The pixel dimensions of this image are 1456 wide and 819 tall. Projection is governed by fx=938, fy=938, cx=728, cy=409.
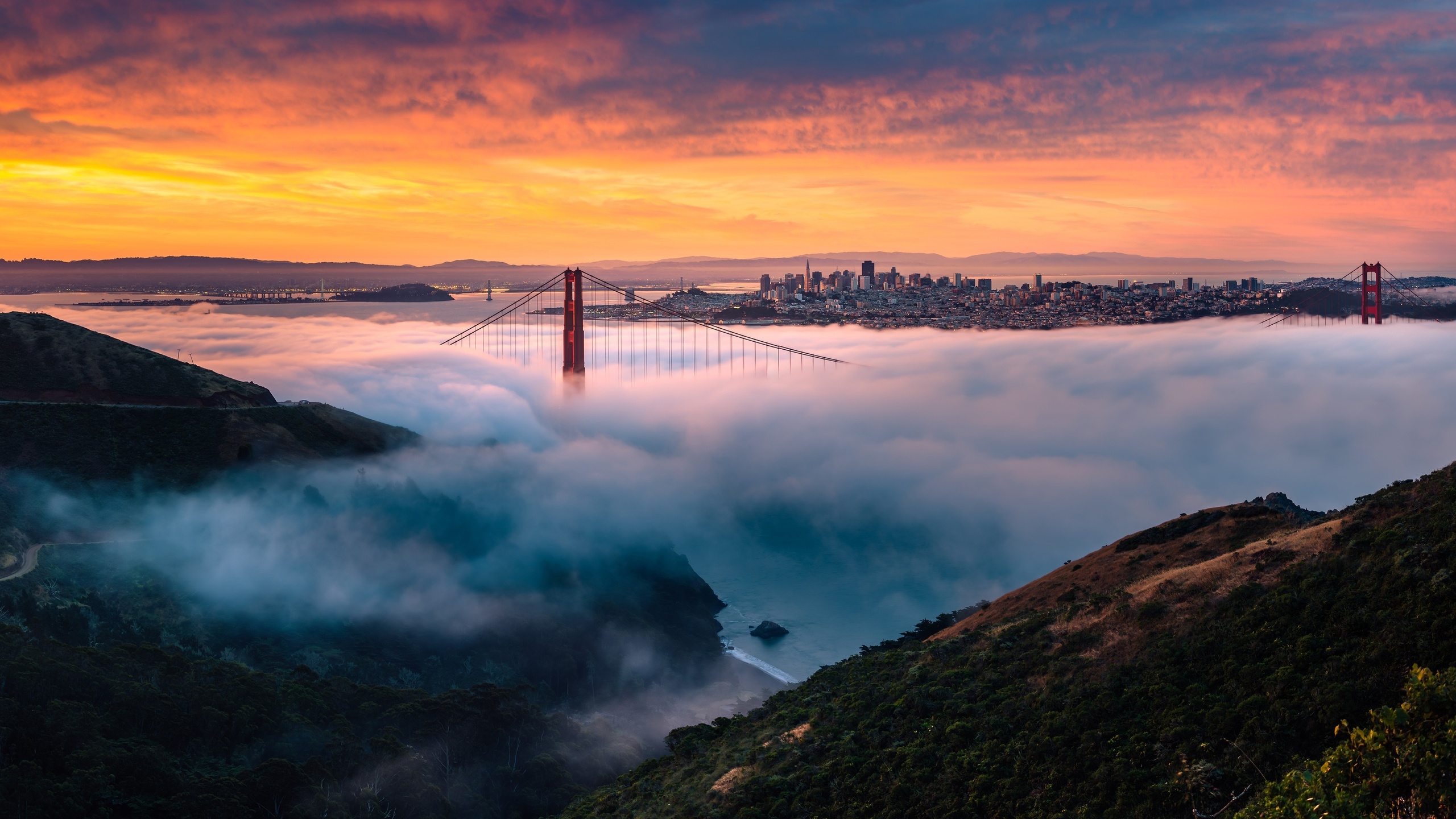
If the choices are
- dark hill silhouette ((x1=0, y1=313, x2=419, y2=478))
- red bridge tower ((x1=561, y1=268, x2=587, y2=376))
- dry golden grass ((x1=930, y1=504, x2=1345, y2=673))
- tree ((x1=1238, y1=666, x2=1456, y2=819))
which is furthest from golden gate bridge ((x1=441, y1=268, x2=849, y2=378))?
tree ((x1=1238, y1=666, x2=1456, y2=819))

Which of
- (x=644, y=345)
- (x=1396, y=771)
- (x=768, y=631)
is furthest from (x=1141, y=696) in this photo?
→ (x=644, y=345)

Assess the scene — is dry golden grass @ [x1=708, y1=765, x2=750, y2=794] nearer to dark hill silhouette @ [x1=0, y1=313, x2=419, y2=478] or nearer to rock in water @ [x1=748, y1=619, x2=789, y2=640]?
dark hill silhouette @ [x1=0, y1=313, x2=419, y2=478]

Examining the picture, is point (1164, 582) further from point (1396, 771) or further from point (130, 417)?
point (130, 417)

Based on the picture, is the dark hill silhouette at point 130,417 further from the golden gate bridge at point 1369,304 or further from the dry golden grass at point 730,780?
the golden gate bridge at point 1369,304

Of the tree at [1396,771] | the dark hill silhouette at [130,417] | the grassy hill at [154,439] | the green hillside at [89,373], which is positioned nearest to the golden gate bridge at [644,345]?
the dark hill silhouette at [130,417]

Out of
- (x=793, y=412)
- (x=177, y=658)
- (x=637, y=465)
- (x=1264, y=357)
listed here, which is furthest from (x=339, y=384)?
(x=1264, y=357)
